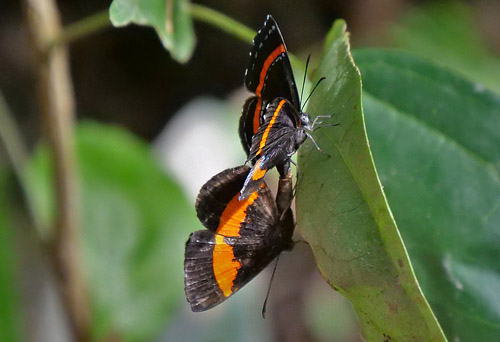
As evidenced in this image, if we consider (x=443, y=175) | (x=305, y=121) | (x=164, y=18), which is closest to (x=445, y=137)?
(x=443, y=175)

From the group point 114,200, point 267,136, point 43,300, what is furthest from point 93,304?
point 267,136

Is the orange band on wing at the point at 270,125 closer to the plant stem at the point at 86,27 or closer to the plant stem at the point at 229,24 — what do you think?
the plant stem at the point at 229,24

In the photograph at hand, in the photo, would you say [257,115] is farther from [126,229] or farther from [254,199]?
[126,229]

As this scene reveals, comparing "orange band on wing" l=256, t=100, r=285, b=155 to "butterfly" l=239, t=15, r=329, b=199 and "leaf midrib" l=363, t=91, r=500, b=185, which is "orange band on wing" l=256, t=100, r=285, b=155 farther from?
"leaf midrib" l=363, t=91, r=500, b=185

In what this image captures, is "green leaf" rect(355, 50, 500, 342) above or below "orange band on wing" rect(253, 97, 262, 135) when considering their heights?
below

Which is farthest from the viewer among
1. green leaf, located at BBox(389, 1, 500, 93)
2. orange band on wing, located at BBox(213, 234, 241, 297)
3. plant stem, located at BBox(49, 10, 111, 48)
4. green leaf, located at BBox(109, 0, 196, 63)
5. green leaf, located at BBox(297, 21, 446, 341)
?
green leaf, located at BBox(389, 1, 500, 93)

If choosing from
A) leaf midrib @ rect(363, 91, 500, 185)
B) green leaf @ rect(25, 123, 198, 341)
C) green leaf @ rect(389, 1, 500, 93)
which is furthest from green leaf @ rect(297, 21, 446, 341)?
green leaf @ rect(389, 1, 500, 93)

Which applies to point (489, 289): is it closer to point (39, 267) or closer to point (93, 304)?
point (93, 304)
